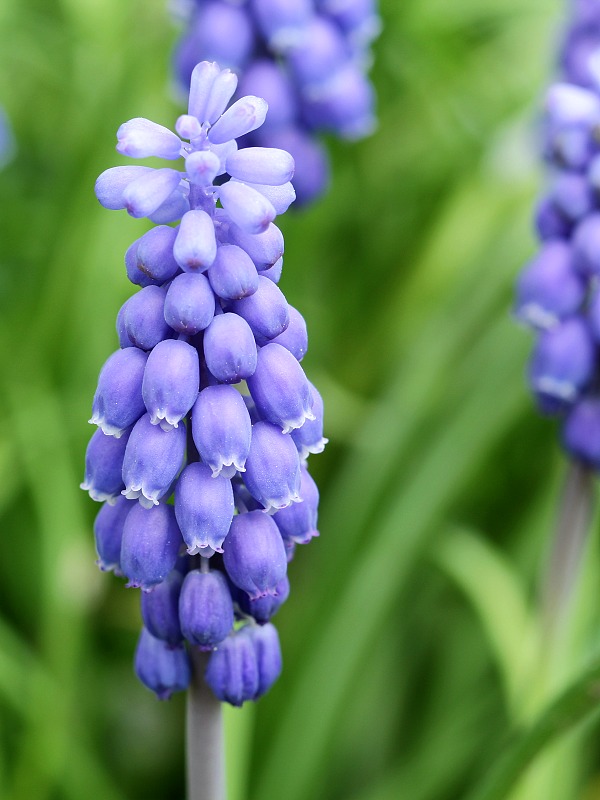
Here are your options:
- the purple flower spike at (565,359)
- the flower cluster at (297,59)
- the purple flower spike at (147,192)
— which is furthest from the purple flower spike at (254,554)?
the flower cluster at (297,59)

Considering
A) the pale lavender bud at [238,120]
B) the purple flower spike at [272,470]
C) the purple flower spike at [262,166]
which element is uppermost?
the pale lavender bud at [238,120]

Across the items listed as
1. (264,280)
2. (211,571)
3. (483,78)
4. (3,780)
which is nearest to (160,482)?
(211,571)

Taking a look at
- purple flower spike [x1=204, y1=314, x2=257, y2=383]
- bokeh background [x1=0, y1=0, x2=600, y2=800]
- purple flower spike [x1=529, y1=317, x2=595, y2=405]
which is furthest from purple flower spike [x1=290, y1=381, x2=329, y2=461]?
purple flower spike [x1=529, y1=317, x2=595, y2=405]

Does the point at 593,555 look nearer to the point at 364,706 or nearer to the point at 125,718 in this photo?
the point at 364,706

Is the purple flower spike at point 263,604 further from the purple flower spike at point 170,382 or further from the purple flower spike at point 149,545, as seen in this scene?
the purple flower spike at point 170,382

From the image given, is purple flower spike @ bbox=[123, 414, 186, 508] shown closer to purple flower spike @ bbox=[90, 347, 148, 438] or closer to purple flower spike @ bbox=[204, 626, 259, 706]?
purple flower spike @ bbox=[90, 347, 148, 438]

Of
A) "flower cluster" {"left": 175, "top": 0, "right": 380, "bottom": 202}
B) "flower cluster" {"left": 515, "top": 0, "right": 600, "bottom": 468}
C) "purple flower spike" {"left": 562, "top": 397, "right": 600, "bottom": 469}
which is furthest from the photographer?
"flower cluster" {"left": 175, "top": 0, "right": 380, "bottom": 202}
